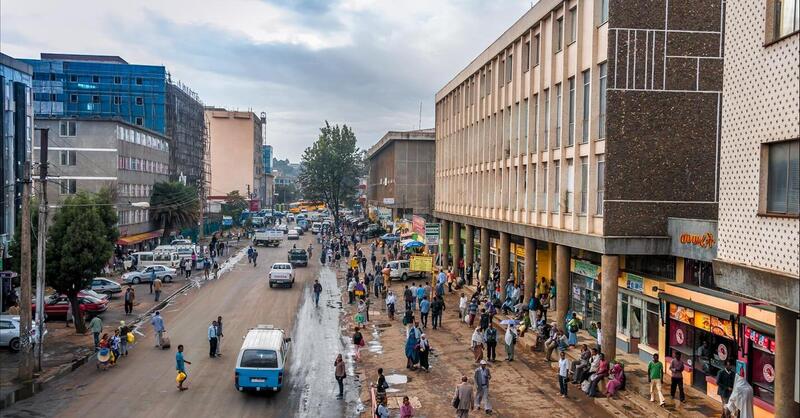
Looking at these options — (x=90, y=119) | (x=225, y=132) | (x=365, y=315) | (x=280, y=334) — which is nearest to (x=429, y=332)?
(x=365, y=315)

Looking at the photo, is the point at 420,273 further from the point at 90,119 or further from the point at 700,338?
the point at 90,119

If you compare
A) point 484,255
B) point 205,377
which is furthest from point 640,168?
point 484,255

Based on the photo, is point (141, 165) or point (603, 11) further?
point (141, 165)

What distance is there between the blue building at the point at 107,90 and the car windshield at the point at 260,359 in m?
76.9

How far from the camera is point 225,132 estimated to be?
500ft

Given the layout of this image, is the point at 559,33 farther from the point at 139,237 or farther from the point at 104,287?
the point at 139,237

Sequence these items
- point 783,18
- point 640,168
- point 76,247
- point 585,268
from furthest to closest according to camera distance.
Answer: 1. point 585,268
2. point 76,247
3. point 640,168
4. point 783,18

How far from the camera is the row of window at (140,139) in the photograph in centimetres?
6569

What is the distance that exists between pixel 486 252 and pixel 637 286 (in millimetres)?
18094

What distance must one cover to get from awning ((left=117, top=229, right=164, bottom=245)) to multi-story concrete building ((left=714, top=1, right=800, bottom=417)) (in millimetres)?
56517

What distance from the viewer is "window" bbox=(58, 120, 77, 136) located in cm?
6281

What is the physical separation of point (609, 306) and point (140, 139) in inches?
2390

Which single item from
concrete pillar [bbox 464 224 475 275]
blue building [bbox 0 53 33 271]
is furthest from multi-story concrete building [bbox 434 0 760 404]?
blue building [bbox 0 53 33 271]

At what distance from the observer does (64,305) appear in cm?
3406
